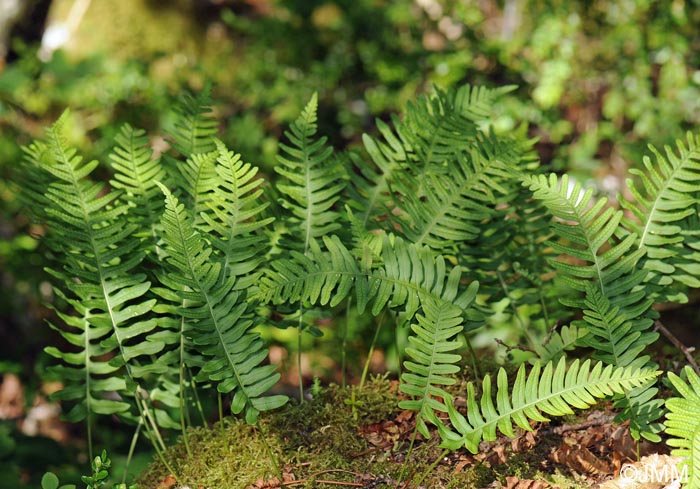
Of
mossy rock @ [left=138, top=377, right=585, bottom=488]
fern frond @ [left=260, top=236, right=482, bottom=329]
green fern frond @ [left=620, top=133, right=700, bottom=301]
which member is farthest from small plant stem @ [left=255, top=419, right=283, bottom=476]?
green fern frond @ [left=620, top=133, right=700, bottom=301]

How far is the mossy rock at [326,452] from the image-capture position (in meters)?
1.51

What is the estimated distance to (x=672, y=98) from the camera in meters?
4.26

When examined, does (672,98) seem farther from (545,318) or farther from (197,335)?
(197,335)

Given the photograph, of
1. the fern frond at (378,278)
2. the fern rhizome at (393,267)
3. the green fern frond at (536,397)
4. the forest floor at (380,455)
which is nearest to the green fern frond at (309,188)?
the fern rhizome at (393,267)

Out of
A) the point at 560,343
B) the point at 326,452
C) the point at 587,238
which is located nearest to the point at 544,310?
the point at 560,343

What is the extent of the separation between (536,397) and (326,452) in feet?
1.74

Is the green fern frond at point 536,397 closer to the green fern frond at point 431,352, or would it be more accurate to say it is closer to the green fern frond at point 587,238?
the green fern frond at point 431,352

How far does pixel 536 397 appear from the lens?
4.52ft

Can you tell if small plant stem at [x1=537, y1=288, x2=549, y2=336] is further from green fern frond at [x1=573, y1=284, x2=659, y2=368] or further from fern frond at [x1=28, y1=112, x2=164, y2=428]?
fern frond at [x1=28, y1=112, x2=164, y2=428]

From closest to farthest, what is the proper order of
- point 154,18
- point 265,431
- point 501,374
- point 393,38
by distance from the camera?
point 501,374 < point 265,431 < point 393,38 < point 154,18

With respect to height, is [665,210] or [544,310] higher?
[665,210]

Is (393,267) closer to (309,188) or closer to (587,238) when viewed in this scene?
(309,188)

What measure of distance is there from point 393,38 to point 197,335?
3773 mm


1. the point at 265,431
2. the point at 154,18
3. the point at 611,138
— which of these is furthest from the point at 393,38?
the point at 265,431
